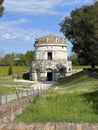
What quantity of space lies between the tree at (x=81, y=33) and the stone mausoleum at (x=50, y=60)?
47.6 ft

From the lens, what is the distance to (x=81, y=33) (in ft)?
265

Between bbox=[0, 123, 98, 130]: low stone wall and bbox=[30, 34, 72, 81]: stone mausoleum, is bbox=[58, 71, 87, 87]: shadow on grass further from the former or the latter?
bbox=[0, 123, 98, 130]: low stone wall

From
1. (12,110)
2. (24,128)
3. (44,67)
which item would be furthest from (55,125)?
(44,67)

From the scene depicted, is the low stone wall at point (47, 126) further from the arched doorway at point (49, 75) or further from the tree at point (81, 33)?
the arched doorway at point (49, 75)

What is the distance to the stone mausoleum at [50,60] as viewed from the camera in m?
104

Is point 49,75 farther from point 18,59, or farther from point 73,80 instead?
point 18,59

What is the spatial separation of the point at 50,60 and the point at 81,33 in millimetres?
26160

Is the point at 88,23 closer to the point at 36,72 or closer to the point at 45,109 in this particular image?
the point at 36,72

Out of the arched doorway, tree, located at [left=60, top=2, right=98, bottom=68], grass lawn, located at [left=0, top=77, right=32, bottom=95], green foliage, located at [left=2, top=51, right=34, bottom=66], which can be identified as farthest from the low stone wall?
green foliage, located at [left=2, top=51, right=34, bottom=66]

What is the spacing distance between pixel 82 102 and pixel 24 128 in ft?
62.1

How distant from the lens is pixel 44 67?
104 m

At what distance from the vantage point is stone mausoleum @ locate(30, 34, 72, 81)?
104m

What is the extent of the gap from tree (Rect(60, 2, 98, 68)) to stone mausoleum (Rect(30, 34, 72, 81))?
1450cm

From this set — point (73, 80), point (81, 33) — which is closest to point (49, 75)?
point (81, 33)
